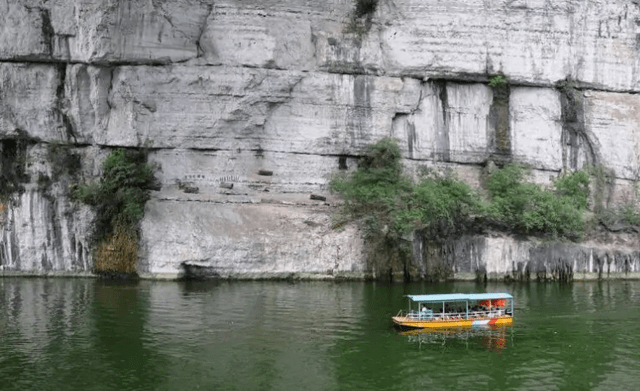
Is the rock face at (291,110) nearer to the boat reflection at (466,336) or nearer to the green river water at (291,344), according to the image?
the green river water at (291,344)

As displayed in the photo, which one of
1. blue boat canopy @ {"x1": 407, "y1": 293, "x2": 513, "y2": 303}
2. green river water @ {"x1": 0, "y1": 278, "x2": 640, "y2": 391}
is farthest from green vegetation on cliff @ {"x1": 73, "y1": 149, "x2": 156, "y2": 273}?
blue boat canopy @ {"x1": 407, "y1": 293, "x2": 513, "y2": 303}

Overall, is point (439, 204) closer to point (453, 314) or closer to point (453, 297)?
point (453, 297)

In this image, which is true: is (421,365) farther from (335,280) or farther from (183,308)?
(335,280)

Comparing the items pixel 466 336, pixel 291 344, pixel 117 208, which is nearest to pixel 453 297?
pixel 466 336

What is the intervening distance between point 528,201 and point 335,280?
380 inches

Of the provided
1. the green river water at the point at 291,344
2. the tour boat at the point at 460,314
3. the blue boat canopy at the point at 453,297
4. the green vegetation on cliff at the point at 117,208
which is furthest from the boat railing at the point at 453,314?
the green vegetation on cliff at the point at 117,208

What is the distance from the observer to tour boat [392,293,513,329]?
23250 millimetres

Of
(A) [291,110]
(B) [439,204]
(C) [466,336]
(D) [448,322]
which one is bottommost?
(C) [466,336]

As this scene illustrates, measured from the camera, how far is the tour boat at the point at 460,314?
2325cm

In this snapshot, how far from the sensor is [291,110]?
1496 inches

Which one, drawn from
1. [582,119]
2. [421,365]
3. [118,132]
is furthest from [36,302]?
[582,119]

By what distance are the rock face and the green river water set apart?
4.87m

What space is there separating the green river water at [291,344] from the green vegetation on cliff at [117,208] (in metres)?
4.20

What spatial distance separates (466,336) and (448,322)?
1.20 meters
